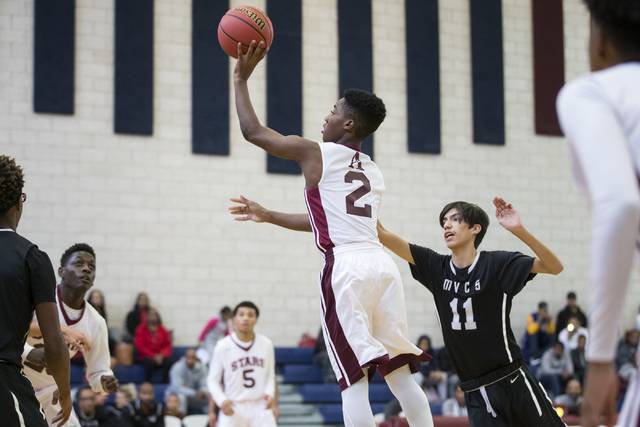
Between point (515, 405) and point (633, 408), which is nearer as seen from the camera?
point (633, 408)

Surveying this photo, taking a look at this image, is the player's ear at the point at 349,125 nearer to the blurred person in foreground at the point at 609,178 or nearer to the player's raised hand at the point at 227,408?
the blurred person in foreground at the point at 609,178

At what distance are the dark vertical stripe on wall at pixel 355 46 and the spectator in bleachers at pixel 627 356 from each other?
19.9 ft

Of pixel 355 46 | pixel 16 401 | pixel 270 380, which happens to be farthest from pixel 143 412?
pixel 355 46

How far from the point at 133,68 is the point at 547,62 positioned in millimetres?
8599

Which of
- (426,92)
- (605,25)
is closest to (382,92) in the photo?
(426,92)

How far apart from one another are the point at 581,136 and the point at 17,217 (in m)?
2.72

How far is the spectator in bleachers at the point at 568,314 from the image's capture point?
539 inches

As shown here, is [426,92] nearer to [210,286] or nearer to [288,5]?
[288,5]

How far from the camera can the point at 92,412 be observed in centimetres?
912

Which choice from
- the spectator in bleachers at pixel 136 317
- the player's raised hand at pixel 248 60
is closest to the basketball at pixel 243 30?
the player's raised hand at pixel 248 60

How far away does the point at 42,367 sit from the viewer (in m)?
4.74

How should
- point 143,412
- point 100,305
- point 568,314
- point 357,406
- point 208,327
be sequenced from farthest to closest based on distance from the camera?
1. point 568,314
2. point 208,327
3. point 100,305
4. point 143,412
5. point 357,406

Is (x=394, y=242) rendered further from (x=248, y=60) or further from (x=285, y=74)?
(x=285, y=74)

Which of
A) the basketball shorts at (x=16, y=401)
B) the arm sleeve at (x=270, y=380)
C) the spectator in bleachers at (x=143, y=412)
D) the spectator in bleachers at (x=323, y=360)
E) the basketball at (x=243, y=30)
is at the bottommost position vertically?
the spectator in bleachers at (x=143, y=412)
